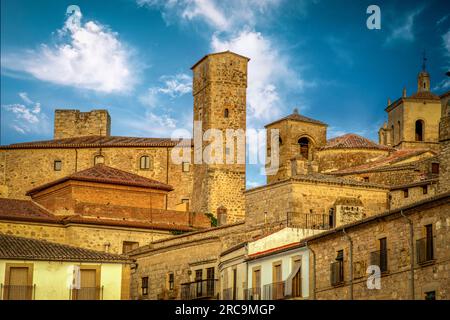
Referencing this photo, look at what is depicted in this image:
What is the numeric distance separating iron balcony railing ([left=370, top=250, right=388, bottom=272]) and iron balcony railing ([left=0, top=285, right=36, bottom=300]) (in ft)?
41.2

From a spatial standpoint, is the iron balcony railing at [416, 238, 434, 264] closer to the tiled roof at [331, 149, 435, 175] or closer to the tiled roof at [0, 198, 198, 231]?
the tiled roof at [331, 149, 435, 175]

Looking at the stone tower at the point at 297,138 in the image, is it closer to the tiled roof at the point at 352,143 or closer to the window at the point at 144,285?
the tiled roof at the point at 352,143

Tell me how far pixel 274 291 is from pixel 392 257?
607 centimetres

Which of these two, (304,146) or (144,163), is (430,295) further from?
(144,163)

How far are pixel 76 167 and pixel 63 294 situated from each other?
3796cm

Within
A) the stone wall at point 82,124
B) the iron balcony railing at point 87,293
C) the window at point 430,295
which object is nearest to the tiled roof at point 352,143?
the stone wall at point 82,124

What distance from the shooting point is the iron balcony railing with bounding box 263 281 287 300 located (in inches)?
1476

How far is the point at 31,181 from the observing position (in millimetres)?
76062

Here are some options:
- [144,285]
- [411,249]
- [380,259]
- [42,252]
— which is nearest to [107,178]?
[144,285]

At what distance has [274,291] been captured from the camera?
37.9m

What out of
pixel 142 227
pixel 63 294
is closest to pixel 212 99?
pixel 142 227

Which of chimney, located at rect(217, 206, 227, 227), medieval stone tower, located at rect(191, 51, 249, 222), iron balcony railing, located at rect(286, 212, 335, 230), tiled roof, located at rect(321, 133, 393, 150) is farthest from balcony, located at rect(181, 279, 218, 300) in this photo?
tiled roof, located at rect(321, 133, 393, 150)

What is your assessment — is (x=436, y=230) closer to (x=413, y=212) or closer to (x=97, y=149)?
(x=413, y=212)
